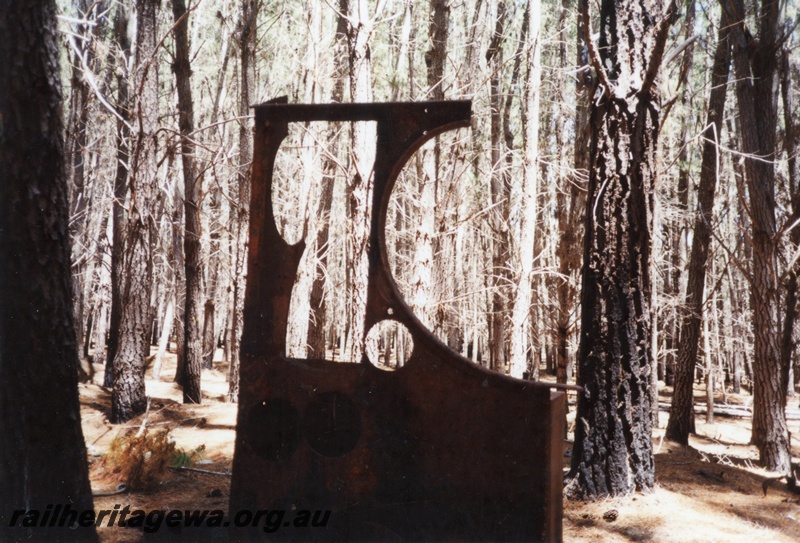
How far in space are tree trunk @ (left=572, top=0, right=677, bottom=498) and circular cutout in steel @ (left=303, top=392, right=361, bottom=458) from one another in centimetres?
241

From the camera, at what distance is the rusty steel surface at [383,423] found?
9.91 feet

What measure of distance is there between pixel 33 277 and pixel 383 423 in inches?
80.4

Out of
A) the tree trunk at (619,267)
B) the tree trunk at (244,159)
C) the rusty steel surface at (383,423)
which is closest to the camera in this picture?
the rusty steel surface at (383,423)

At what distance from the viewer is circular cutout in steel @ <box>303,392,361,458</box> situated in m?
3.27

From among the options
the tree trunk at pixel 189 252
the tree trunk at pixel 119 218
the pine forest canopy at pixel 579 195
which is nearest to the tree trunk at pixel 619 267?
the pine forest canopy at pixel 579 195

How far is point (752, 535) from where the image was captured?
443 cm

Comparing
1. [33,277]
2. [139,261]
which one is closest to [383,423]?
[33,277]

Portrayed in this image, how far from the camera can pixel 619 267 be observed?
5137 millimetres

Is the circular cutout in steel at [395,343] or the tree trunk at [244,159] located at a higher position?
the tree trunk at [244,159]

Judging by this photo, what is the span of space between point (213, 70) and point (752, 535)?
876 inches

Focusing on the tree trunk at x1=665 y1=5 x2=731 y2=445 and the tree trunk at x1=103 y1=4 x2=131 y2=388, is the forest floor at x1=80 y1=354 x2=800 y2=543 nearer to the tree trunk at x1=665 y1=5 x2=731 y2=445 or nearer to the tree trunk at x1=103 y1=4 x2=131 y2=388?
→ the tree trunk at x1=665 y1=5 x2=731 y2=445

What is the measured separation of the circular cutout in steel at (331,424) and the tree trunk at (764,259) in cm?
708

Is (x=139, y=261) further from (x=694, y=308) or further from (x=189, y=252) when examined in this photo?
(x=694, y=308)

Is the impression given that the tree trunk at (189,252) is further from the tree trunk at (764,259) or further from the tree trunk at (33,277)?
the tree trunk at (764,259)
